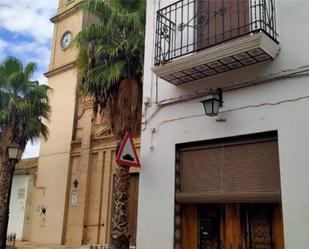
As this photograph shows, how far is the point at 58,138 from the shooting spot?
741 inches

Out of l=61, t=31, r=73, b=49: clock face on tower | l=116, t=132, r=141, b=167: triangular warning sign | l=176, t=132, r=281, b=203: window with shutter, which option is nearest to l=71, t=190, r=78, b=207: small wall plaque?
l=61, t=31, r=73, b=49: clock face on tower

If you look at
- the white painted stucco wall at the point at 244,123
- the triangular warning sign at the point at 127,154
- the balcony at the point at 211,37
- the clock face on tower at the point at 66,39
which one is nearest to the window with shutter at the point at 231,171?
the white painted stucco wall at the point at 244,123

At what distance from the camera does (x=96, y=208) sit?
51.9 feet

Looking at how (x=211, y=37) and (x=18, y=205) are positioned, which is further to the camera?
(x=18, y=205)

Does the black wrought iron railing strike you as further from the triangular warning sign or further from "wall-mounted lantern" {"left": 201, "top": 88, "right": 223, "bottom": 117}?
the triangular warning sign

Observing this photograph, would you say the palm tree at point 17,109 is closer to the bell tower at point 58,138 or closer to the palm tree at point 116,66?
the bell tower at point 58,138

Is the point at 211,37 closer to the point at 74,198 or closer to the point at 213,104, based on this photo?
the point at 213,104

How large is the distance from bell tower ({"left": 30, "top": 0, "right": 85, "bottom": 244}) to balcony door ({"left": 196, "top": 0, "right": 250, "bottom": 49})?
39.2 ft

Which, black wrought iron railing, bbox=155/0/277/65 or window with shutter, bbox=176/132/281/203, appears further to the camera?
black wrought iron railing, bbox=155/0/277/65

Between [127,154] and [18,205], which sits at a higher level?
[127,154]

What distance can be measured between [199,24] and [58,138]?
1288 cm

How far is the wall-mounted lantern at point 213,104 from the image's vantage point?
21.4ft

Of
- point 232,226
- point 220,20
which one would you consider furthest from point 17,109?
point 232,226

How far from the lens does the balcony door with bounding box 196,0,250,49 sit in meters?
6.96
